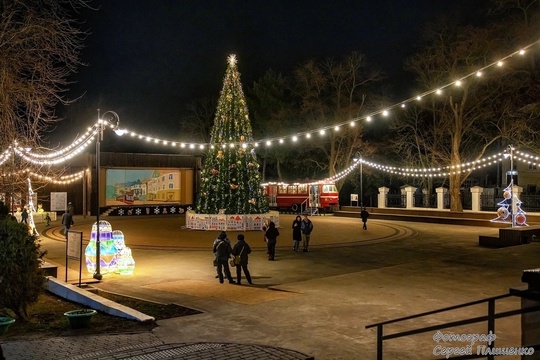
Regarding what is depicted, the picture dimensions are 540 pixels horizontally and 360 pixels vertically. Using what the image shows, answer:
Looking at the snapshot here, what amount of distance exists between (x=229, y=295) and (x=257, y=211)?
17153 mm

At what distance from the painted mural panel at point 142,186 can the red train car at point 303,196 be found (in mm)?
9056

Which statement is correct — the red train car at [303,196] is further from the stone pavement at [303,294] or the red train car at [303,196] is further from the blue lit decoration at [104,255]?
the blue lit decoration at [104,255]

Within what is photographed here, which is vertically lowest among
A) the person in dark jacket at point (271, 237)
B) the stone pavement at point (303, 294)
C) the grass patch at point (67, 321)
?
the grass patch at point (67, 321)

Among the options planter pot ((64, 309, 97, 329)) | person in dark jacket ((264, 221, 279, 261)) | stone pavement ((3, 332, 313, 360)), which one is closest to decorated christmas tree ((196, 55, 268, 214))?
person in dark jacket ((264, 221, 279, 261))

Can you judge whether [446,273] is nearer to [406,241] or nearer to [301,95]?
[406,241]

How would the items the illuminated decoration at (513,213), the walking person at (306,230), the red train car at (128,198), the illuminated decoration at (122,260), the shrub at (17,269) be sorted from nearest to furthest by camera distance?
the shrub at (17,269) → the illuminated decoration at (122,260) → the walking person at (306,230) → the illuminated decoration at (513,213) → the red train car at (128,198)

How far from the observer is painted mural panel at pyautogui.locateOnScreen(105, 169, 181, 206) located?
43.9m

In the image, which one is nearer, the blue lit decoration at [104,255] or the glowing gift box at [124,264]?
the blue lit decoration at [104,255]

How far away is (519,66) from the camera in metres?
27.4

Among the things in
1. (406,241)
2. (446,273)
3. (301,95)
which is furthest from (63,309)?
(301,95)

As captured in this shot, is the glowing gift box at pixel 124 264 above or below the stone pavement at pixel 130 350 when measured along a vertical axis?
above

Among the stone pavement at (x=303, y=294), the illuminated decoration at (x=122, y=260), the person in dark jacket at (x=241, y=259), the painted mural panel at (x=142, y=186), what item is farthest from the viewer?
the painted mural panel at (x=142, y=186)

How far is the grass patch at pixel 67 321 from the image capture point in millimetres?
9203

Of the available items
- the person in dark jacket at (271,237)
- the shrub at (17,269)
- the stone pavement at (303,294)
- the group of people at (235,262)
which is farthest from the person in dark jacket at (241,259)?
the shrub at (17,269)
